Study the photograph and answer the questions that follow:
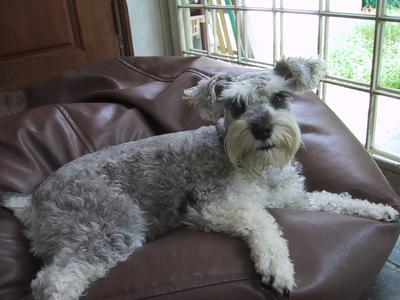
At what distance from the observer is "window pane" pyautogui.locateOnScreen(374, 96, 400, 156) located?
2213mm

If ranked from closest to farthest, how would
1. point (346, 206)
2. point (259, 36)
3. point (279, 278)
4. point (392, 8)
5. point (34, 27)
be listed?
point (279, 278) → point (346, 206) → point (392, 8) → point (34, 27) → point (259, 36)

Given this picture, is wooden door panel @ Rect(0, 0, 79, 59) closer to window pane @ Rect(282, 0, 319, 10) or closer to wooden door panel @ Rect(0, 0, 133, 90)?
wooden door panel @ Rect(0, 0, 133, 90)

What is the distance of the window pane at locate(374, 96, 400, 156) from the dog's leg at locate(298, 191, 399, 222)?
710 millimetres

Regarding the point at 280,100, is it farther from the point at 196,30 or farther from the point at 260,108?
the point at 196,30

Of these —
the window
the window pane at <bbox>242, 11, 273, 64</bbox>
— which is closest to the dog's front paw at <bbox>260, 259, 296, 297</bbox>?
the window

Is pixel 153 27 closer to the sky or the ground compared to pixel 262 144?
closer to the sky

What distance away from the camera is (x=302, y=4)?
7.84ft

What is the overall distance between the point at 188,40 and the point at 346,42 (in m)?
1.29

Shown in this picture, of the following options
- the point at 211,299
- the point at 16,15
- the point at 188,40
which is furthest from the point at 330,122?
the point at 16,15

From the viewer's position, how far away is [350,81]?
7.51 feet

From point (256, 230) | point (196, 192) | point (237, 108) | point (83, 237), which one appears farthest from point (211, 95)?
point (83, 237)

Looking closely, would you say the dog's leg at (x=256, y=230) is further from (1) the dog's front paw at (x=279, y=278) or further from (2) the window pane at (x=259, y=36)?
(2) the window pane at (x=259, y=36)

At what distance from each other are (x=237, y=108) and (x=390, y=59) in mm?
1040

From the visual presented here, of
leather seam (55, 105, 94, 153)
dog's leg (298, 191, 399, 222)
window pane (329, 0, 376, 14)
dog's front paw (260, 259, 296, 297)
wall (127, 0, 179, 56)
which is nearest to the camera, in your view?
dog's front paw (260, 259, 296, 297)
